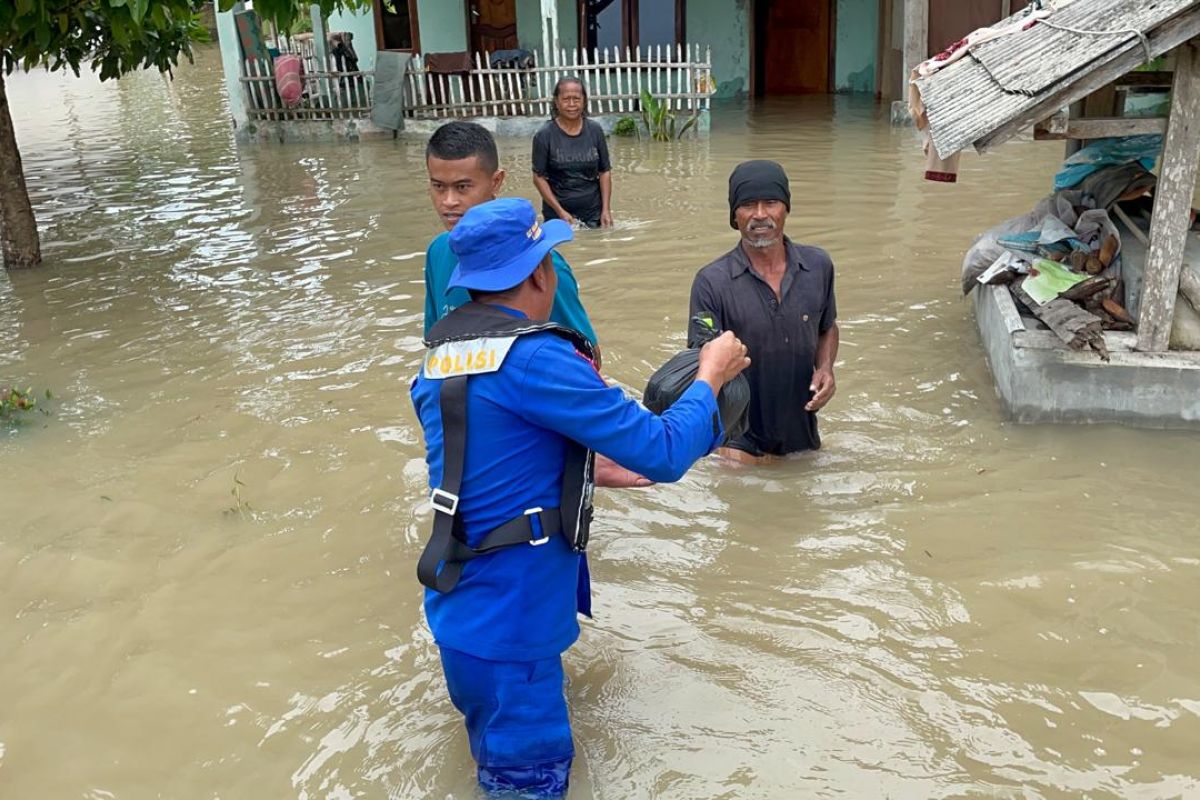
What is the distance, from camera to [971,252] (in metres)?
6.69

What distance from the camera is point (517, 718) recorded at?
2.76 metres

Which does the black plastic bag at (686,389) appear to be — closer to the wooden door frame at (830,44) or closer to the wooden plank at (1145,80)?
the wooden plank at (1145,80)

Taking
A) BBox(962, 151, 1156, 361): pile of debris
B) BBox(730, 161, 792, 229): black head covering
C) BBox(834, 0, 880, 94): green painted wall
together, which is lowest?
BBox(962, 151, 1156, 361): pile of debris

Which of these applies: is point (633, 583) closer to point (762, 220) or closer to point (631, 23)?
point (762, 220)

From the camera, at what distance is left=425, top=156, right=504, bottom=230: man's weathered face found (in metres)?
3.65

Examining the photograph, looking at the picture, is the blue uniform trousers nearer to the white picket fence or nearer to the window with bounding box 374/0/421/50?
the white picket fence

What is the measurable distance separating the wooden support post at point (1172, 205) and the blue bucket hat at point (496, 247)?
13.1ft

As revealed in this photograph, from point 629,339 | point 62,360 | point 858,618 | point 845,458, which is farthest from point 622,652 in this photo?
point 62,360

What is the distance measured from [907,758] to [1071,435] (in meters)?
2.72

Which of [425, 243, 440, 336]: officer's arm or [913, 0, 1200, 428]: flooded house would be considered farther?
[913, 0, 1200, 428]: flooded house

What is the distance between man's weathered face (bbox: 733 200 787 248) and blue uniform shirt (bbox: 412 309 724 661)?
1.95m

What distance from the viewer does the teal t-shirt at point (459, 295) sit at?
3.35 metres

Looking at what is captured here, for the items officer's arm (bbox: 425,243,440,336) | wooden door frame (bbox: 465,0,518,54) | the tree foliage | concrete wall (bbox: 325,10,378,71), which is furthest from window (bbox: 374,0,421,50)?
officer's arm (bbox: 425,243,440,336)

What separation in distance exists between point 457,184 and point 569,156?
5269mm
